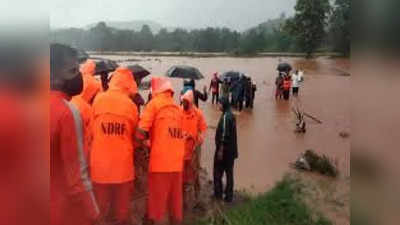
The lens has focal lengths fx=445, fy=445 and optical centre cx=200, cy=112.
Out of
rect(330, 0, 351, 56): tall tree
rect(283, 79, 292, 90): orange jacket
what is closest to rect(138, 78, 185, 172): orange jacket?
rect(283, 79, 292, 90): orange jacket

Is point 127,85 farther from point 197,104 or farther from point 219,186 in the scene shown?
point 219,186

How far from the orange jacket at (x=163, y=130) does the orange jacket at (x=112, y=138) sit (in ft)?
0.45

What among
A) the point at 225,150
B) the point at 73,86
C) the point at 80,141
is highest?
the point at 73,86

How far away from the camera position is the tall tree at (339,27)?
1519 mm

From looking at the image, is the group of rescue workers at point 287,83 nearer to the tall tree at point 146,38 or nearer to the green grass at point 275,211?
the green grass at point 275,211

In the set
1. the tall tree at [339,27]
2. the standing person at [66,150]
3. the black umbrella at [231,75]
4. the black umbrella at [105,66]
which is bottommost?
the standing person at [66,150]

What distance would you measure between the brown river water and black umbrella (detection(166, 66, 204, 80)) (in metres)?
0.05

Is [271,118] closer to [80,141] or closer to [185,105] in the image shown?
[185,105]

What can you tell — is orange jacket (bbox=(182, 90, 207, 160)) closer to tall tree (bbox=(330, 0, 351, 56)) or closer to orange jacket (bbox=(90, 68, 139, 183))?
orange jacket (bbox=(90, 68, 139, 183))

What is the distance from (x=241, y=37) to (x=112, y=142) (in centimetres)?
109

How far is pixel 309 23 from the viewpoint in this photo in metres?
2.34

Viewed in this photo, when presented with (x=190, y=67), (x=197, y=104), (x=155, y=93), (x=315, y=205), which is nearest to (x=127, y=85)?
(x=155, y=93)

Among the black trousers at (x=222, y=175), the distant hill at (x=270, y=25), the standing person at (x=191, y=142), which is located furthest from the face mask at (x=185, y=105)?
the distant hill at (x=270, y=25)

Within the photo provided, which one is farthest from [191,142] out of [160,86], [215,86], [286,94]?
[286,94]
